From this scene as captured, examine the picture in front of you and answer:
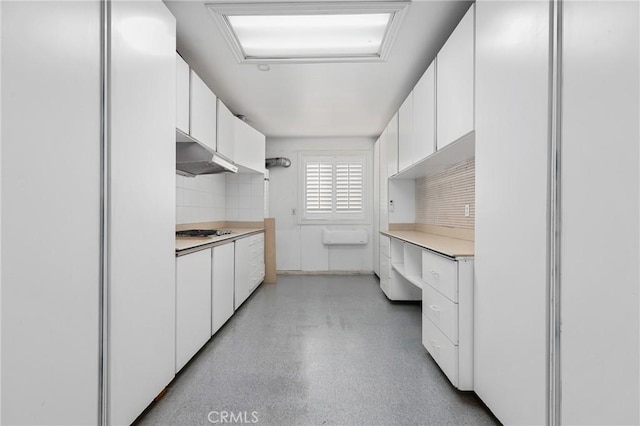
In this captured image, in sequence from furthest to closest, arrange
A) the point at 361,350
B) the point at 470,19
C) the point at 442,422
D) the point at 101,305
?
the point at 361,350 → the point at 470,19 → the point at 442,422 → the point at 101,305

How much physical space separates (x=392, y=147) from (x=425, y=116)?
1238 mm

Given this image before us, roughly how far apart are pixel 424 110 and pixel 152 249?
2.27 meters

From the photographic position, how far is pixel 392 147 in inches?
152

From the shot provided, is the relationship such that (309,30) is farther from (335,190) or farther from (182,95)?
(335,190)

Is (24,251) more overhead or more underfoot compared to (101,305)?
more overhead

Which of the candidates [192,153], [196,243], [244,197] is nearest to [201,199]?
[244,197]

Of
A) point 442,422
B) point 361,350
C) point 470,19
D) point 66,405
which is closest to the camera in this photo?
point 66,405

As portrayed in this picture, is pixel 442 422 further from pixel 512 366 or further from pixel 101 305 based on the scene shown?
pixel 101 305

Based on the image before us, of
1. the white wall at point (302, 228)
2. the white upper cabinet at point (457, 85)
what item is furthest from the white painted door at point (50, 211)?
the white wall at point (302, 228)

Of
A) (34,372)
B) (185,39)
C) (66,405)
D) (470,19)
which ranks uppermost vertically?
(185,39)

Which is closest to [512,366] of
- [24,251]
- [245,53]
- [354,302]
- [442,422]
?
[442,422]

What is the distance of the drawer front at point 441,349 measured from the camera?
183cm

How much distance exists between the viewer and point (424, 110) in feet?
8.73
